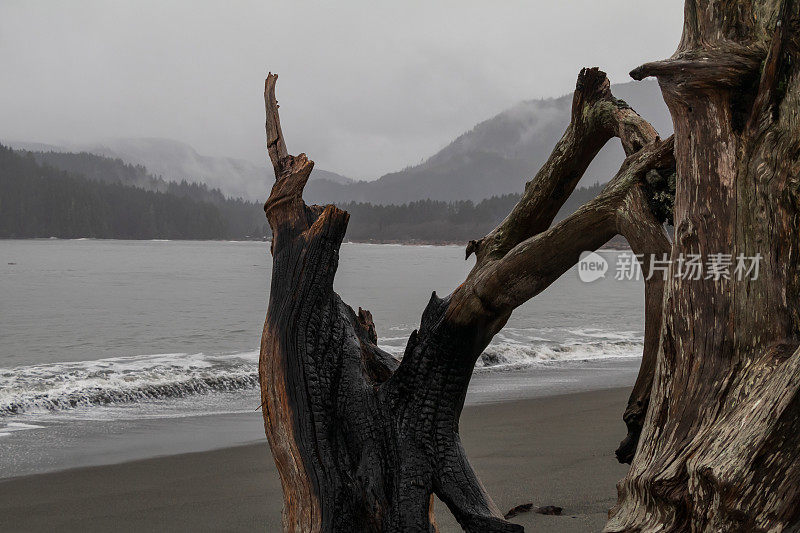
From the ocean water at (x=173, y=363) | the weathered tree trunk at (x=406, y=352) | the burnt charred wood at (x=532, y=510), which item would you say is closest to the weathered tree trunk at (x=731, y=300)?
the weathered tree trunk at (x=406, y=352)

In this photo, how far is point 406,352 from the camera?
290cm

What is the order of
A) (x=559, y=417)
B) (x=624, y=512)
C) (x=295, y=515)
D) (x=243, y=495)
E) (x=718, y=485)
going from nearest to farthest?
1. (x=718, y=485)
2. (x=624, y=512)
3. (x=295, y=515)
4. (x=243, y=495)
5. (x=559, y=417)

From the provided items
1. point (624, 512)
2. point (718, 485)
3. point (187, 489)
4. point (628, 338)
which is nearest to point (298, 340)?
point (624, 512)

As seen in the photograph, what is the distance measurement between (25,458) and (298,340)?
4288 mm

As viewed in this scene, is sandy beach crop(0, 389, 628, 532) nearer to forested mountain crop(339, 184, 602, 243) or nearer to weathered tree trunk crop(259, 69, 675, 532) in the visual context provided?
weathered tree trunk crop(259, 69, 675, 532)

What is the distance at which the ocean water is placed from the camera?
682cm

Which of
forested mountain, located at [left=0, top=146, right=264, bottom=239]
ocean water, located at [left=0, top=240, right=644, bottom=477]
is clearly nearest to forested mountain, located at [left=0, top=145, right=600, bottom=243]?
forested mountain, located at [left=0, top=146, right=264, bottom=239]

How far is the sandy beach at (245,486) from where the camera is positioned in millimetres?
4215

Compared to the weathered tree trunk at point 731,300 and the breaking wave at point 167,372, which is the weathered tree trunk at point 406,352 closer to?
the weathered tree trunk at point 731,300

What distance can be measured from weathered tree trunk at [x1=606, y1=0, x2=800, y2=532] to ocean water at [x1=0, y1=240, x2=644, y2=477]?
5.00 metres

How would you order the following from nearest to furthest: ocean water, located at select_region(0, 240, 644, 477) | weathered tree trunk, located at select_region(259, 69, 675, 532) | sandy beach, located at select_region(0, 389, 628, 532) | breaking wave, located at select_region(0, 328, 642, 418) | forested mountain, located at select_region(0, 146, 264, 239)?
weathered tree trunk, located at select_region(259, 69, 675, 532) < sandy beach, located at select_region(0, 389, 628, 532) < ocean water, located at select_region(0, 240, 644, 477) < breaking wave, located at select_region(0, 328, 642, 418) < forested mountain, located at select_region(0, 146, 264, 239)

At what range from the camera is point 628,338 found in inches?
578

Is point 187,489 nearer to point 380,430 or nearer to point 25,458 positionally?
point 25,458

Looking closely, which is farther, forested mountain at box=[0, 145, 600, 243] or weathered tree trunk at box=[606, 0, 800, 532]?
forested mountain at box=[0, 145, 600, 243]
